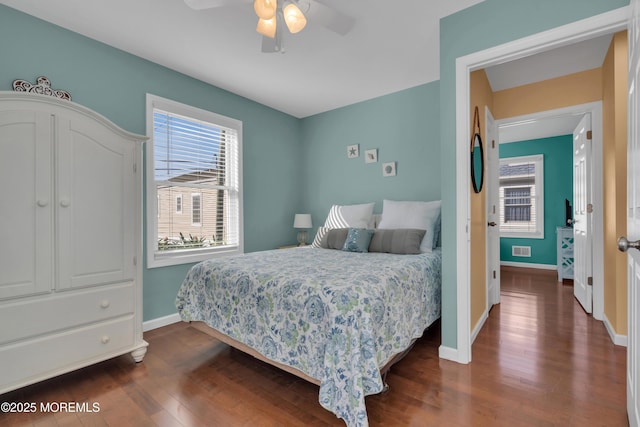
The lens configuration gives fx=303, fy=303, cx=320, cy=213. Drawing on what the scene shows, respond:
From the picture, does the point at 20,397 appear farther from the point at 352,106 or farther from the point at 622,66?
the point at 622,66

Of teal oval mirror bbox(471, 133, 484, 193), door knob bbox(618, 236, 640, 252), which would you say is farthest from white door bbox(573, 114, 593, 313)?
door knob bbox(618, 236, 640, 252)

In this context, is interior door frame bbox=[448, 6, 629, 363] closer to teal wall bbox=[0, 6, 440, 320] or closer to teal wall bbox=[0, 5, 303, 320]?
teal wall bbox=[0, 6, 440, 320]

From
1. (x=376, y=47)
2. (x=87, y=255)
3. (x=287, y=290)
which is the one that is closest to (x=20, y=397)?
(x=87, y=255)

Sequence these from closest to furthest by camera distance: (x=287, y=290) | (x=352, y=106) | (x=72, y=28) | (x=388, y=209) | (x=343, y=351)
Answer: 1. (x=343, y=351)
2. (x=287, y=290)
3. (x=72, y=28)
4. (x=388, y=209)
5. (x=352, y=106)

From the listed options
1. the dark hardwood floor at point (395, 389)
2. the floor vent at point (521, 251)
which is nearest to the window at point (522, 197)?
the floor vent at point (521, 251)

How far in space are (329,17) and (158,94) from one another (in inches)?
79.8

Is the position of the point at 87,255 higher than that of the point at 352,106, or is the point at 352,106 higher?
the point at 352,106

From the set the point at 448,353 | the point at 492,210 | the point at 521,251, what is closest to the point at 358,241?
the point at 448,353

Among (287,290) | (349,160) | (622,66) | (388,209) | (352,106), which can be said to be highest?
(352,106)

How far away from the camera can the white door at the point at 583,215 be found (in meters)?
3.07

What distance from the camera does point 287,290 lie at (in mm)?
1801

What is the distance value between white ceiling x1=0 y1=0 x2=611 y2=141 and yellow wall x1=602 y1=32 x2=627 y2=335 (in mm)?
259

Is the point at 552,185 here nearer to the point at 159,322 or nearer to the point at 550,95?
the point at 550,95

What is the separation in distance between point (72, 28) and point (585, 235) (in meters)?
5.14
